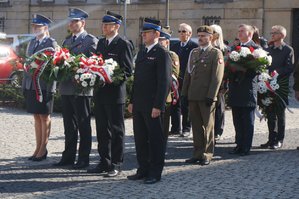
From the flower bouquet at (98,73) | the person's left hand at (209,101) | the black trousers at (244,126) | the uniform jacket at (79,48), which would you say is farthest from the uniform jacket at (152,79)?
the black trousers at (244,126)

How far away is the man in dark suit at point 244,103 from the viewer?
9859 millimetres

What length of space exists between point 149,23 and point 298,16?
843 inches

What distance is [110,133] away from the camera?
835 cm

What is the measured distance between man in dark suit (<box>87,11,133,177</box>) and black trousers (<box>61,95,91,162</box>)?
0.39 meters

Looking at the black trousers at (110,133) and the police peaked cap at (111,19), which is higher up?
the police peaked cap at (111,19)

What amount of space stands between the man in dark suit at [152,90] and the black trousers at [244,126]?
242 centimetres

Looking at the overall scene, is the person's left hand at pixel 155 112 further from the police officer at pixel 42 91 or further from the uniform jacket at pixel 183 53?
the uniform jacket at pixel 183 53

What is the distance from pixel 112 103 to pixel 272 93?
3.45m

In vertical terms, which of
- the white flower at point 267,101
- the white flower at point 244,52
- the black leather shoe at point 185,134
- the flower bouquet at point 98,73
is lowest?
the black leather shoe at point 185,134

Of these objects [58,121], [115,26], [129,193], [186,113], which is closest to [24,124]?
[58,121]

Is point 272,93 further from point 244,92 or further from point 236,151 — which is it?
point 236,151

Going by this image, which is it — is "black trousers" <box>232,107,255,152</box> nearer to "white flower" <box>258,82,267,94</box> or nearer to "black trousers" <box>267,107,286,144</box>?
"white flower" <box>258,82,267,94</box>

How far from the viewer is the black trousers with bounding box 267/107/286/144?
1055 centimetres

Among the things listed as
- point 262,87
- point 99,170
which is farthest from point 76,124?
point 262,87
